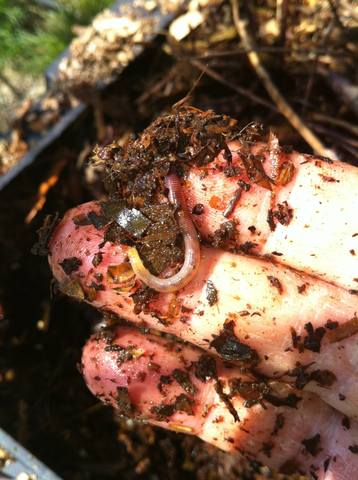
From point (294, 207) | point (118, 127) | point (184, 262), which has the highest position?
point (118, 127)

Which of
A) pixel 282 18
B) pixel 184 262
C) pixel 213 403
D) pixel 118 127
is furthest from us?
pixel 118 127

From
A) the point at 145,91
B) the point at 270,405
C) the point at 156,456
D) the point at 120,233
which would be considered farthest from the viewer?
the point at 145,91

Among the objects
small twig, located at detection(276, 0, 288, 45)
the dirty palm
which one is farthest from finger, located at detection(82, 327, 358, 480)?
small twig, located at detection(276, 0, 288, 45)

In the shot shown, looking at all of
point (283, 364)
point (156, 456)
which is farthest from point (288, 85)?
point (156, 456)

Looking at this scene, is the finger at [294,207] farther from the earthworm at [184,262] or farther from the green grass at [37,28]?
the green grass at [37,28]

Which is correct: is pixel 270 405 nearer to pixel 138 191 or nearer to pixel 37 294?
pixel 138 191

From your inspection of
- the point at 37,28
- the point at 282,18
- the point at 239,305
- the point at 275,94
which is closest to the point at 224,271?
the point at 239,305

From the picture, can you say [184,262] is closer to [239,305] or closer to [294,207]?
[239,305]
